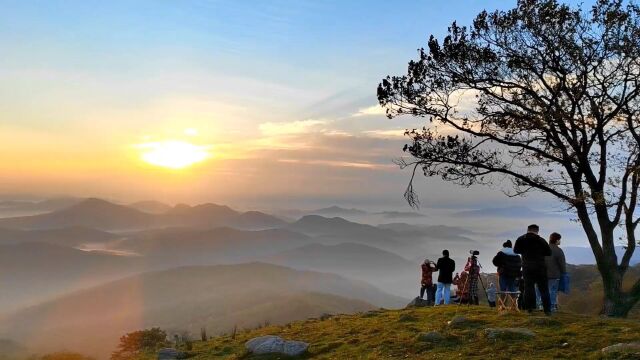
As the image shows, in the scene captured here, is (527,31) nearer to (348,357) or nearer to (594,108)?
(594,108)

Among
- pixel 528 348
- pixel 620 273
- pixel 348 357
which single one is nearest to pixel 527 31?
pixel 620 273

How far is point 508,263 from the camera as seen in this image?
2117cm

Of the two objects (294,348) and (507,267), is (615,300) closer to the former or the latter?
(507,267)

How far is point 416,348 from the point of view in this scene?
14.4m

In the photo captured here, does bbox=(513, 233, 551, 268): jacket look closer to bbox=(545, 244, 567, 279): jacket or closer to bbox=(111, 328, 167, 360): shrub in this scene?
bbox=(545, 244, 567, 279): jacket

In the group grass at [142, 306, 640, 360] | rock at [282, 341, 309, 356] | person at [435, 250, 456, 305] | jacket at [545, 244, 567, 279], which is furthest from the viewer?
person at [435, 250, 456, 305]

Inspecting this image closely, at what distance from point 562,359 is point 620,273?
36.8ft

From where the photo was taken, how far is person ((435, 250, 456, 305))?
2295 centimetres

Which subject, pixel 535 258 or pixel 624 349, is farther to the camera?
pixel 535 258

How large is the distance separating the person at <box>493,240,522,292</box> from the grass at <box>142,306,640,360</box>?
230cm

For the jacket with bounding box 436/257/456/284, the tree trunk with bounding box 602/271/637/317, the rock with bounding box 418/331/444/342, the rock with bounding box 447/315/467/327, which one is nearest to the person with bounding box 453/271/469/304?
the jacket with bounding box 436/257/456/284

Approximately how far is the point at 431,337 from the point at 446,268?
8477mm

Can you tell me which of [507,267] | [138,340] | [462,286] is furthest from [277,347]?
[138,340]

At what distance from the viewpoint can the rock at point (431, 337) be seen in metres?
14.8
